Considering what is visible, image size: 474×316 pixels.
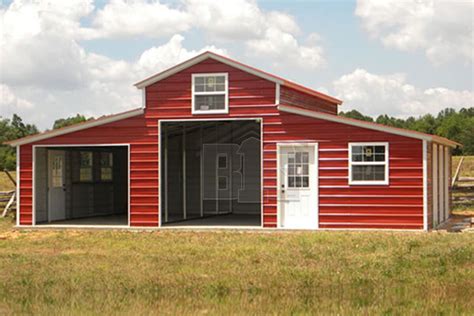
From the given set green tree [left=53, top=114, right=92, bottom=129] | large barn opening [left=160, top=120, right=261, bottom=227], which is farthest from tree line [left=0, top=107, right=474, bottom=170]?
large barn opening [left=160, top=120, right=261, bottom=227]

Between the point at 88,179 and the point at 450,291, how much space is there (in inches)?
700

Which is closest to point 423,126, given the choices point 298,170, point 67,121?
point 67,121

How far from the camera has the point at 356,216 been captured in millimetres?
19156

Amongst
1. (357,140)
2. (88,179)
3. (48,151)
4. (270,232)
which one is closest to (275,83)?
(357,140)

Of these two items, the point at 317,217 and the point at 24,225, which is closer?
the point at 317,217

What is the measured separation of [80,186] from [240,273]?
1428 centimetres

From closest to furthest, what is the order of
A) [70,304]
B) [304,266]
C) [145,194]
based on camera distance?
[70,304] → [304,266] → [145,194]

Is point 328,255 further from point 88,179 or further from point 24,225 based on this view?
point 88,179

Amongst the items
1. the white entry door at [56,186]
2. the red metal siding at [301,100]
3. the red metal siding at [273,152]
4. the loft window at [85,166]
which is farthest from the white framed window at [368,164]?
the loft window at [85,166]

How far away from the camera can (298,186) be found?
19750 millimetres

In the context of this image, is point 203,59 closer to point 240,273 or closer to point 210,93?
point 210,93

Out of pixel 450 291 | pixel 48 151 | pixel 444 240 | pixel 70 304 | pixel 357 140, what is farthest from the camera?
pixel 48 151

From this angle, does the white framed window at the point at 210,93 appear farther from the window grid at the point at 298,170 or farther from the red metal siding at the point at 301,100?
the window grid at the point at 298,170

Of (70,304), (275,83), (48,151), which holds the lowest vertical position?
(70,304)
